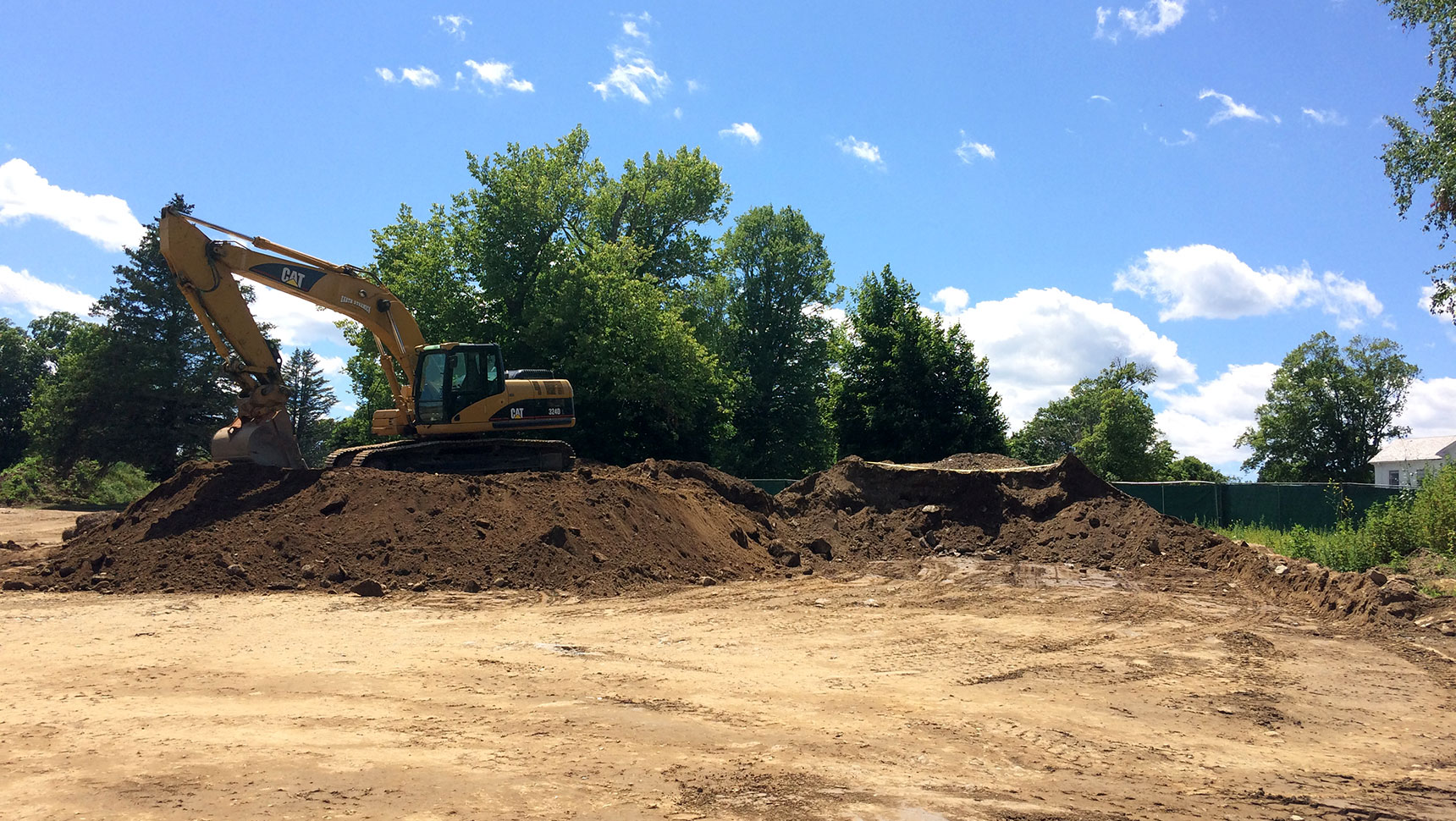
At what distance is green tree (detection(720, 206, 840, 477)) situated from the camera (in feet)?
152

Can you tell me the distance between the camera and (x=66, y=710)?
21.0 feet

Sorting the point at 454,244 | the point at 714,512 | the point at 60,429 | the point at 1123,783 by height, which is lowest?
the point at 1123,783

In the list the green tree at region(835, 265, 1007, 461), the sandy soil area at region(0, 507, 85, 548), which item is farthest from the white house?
the sandy soil area at region(0, 507, 85, 548)

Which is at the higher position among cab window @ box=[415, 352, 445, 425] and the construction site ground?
cab window @ box=[415, 352, 445, 425]

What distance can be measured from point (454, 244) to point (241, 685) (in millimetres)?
29597

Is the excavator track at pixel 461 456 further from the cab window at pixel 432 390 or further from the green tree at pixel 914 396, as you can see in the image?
the green tree at pixel 914 396

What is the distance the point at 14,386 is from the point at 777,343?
138 ft

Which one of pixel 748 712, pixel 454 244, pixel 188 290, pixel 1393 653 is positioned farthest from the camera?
pixel 454 244

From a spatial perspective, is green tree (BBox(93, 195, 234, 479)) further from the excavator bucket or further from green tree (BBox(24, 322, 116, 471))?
the excavator bucket

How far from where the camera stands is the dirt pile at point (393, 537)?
12.5 metres

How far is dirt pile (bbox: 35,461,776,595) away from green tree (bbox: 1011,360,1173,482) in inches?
862

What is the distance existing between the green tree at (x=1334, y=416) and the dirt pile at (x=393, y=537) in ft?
185

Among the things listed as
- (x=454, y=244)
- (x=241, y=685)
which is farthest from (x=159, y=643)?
(x=454, y=244)

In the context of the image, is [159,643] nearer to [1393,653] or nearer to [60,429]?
[1393,653]
